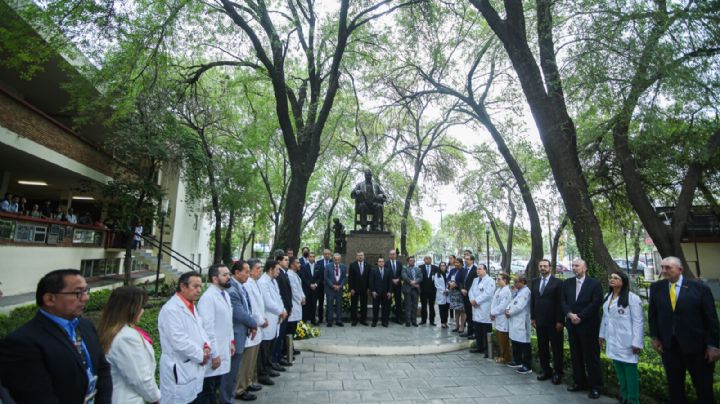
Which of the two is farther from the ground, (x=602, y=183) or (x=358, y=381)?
(x=602, y=183)

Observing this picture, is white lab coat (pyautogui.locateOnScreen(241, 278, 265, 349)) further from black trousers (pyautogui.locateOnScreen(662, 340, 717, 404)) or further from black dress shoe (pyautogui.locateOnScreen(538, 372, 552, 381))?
black trousers (pyautogui.locateOnScreen(662, 340, 717, 404))

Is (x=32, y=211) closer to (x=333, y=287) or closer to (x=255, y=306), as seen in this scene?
(x=333, y=287)

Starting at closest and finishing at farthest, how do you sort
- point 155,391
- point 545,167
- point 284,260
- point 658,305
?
point 155,391 → point 658,305 → point 284,260 → point 545,167

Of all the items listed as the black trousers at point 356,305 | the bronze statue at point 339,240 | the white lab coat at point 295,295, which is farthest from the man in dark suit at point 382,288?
the bronze statue at point 339,240

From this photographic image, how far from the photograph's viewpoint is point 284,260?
7457mm

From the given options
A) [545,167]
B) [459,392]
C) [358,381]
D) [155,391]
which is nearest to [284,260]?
[358,381]

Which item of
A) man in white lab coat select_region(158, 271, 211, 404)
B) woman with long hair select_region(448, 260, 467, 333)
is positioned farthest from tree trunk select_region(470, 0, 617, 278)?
man in white lab coat select_region(158, 271, 211, 404)

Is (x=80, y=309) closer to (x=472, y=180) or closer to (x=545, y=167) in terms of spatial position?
(x=545, y=167)

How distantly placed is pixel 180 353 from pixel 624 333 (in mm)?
5568

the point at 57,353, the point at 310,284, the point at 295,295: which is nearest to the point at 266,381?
the point at 295,295

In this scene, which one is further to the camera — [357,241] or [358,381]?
[357,241]

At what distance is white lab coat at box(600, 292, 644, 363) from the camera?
5129mm

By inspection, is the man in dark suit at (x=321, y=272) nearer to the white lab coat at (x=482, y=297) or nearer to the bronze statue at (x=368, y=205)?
the bronze statue at (x=368, y=205)

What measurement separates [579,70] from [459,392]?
7.01m
